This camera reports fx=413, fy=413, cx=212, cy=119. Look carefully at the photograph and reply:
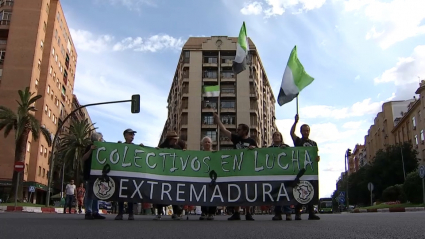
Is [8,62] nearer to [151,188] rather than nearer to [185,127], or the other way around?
[185,127]

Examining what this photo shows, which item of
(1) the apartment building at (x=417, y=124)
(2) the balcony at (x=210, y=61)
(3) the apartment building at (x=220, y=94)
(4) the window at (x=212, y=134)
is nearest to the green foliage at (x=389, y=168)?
(1) the apartment building at (x=417, y=124)

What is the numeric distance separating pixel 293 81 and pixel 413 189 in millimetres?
20390

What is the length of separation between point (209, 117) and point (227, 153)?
5501cm

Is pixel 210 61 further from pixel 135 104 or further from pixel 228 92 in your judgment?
pixel 135 104

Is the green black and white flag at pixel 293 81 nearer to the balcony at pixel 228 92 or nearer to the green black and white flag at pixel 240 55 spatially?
the green black and white flag at pixel 240 55

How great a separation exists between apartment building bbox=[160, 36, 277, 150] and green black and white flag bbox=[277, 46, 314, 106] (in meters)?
50.0

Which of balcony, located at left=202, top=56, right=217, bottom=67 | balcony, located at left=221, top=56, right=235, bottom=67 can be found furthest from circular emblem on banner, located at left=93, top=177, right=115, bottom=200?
balcony, located at left=202, top=56, right=217, bottom=67

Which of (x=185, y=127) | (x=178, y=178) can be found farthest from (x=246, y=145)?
(x=185, y=127)

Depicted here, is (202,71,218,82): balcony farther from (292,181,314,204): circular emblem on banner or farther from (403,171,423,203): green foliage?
(292,181,314,204): circular emblem on banner

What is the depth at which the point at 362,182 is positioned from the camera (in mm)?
59406

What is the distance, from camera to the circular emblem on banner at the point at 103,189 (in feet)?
24.1

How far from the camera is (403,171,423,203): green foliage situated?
2530cm

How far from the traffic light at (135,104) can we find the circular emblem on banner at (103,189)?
12446mm

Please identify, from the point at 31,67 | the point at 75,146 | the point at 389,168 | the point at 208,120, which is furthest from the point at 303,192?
the point at 208,120
